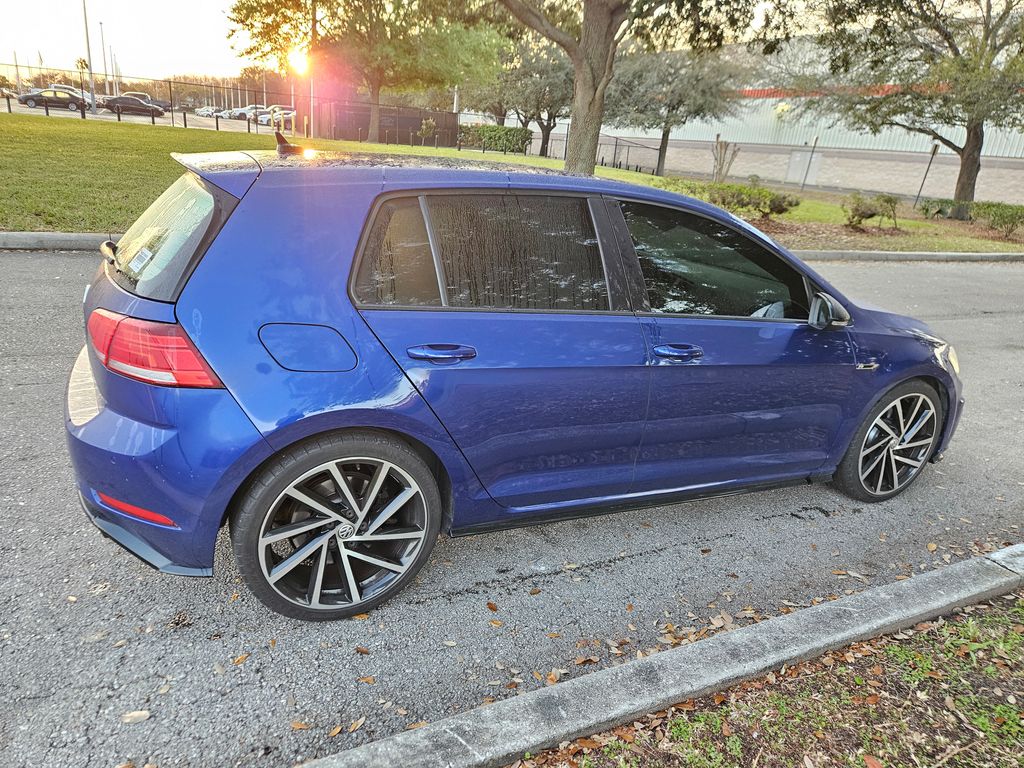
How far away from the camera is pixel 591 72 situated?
12984mm

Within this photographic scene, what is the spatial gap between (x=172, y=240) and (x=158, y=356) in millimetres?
504

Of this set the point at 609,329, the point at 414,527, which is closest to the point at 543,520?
the point at 414,527

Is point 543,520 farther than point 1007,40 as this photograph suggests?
No

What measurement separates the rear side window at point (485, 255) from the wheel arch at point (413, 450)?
481 millimetres

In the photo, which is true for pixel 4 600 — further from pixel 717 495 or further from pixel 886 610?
pixel 886 610

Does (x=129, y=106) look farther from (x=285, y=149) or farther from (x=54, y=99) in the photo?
(x=285, y=149)

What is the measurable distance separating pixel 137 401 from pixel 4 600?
3.55ft

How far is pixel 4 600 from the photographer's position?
105 inches

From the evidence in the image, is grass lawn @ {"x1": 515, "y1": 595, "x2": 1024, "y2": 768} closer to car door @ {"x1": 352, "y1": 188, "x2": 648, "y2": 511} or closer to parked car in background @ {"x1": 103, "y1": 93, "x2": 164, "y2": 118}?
car door @ {"x1": 352, "y1": 188, "x2": 648, "y2": 511}

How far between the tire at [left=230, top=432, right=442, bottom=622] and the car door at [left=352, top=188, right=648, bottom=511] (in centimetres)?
28

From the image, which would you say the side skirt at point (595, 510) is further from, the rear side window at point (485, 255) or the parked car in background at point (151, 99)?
the parked car in background at point (151, 99)

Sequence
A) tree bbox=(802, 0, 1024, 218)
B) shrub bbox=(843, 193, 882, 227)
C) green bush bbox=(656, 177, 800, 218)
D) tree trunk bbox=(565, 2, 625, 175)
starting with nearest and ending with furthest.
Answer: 1. tree trunk bbox=(565, 2, 625, 175)
2. green bush bbox=(656, 177, 800, 218)
3. shrub bbox=(843, 193, 882, 227)
4. tree bbox=(802, 0, 1024, 218)

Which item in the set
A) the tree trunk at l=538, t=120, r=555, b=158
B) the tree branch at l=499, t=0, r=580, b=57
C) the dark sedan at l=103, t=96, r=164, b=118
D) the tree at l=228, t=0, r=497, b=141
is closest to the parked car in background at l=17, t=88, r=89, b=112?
the dark sedan at l=103, t=96, r=164, b=118

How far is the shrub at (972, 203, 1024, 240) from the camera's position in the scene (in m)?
19.7
